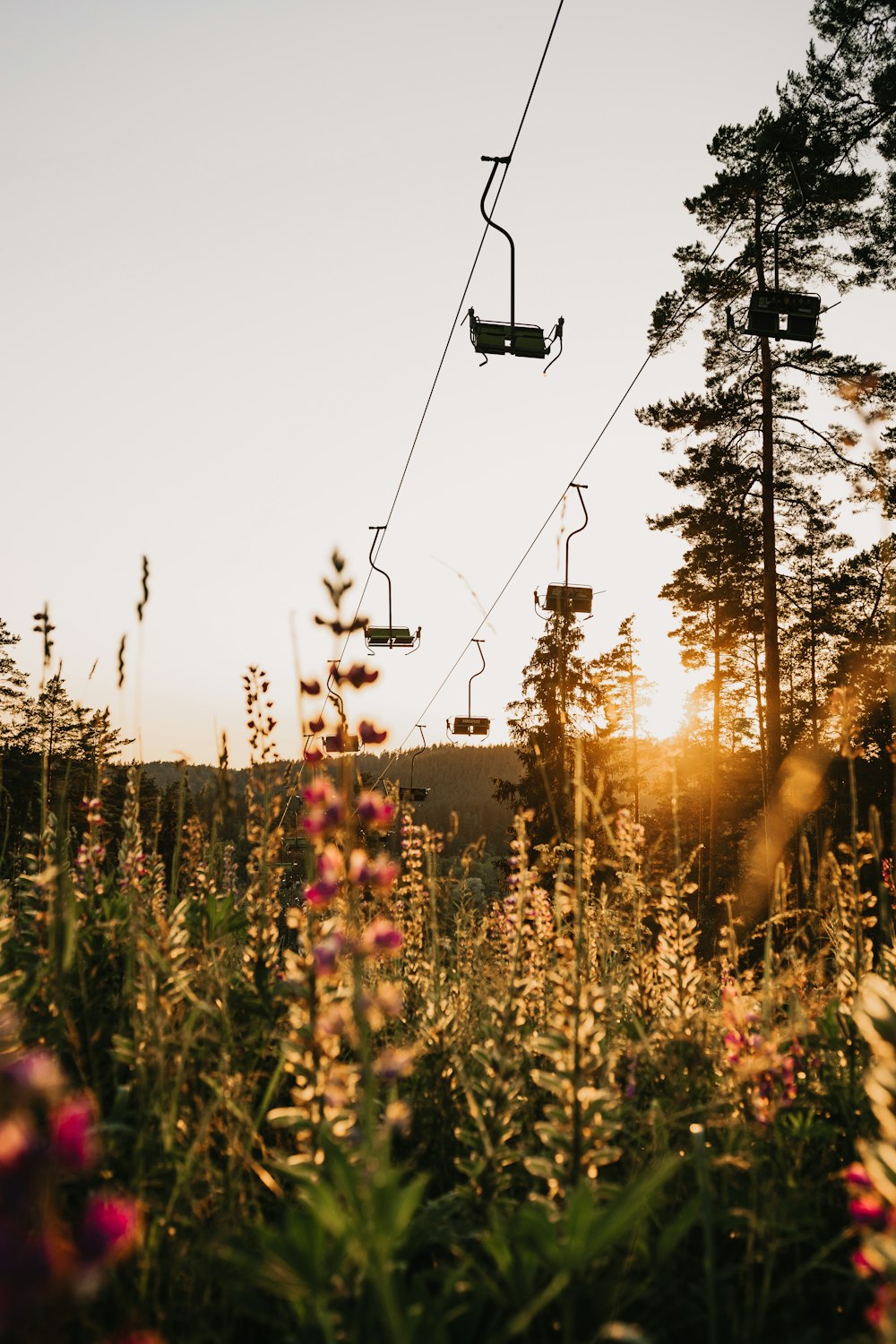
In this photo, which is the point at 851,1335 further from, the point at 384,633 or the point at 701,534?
the point at 701,534

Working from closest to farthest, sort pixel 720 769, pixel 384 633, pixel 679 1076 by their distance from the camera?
pixel 679 1076
pixel 384 633
pixel 720 769

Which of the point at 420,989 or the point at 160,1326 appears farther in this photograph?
the point at 420,989

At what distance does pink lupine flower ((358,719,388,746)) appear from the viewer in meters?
1.67

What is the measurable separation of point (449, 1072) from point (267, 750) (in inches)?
66.1

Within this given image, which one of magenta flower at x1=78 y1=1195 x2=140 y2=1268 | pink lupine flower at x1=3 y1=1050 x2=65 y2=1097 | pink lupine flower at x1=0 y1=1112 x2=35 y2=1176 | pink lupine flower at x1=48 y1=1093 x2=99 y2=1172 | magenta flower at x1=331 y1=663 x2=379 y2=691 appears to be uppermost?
magenta flower at x1=331 y1=663 x2=379 y2=691

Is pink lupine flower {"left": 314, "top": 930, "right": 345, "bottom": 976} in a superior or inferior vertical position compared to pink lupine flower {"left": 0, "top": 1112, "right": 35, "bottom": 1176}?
inferior

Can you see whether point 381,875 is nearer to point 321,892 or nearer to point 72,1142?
point 321,892

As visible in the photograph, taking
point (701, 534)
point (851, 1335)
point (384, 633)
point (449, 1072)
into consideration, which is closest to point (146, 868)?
point (449, 1072)

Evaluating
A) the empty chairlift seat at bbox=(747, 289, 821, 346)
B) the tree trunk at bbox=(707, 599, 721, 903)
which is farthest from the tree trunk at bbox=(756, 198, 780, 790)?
the tree trunk at bbox=(707, 599, 721, 903)

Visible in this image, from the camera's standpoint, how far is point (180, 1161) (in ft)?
6.02

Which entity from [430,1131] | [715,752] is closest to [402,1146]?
[430,1131]

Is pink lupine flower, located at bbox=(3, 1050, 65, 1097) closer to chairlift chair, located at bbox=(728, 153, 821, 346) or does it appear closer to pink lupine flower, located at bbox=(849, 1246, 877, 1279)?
pink lupine flower, located at bbox=(849, 1246, 877, 1279)

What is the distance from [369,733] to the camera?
167cm

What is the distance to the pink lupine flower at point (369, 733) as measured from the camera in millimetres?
1667
